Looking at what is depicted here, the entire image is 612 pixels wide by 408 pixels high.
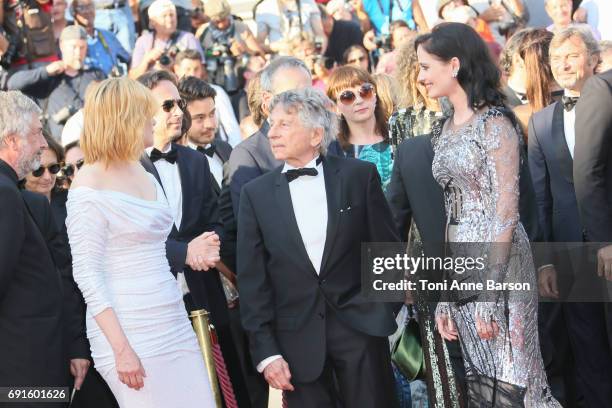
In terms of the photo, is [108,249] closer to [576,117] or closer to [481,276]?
[481,276]

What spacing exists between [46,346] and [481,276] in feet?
6.70

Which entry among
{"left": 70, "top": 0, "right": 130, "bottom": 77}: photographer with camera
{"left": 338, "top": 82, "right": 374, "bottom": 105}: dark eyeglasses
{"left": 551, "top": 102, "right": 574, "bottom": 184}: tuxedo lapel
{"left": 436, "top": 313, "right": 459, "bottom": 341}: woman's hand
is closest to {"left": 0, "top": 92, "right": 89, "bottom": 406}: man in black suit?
{"left": 436, "top": 313, "right": 459, "bottom": 341}: woman's hand

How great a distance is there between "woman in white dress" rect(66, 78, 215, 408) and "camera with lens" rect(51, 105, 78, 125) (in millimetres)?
4532

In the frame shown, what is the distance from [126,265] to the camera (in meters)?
4.48

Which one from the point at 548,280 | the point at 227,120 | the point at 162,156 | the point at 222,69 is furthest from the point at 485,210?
the point at 222,69

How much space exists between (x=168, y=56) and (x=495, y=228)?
6195mm

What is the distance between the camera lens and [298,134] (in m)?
5.06

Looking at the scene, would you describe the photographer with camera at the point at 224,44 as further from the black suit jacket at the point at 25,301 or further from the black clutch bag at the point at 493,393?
the black clutch bag at the point at 493,393

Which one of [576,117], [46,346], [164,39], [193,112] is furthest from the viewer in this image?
[164,39]

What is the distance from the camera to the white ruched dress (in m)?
4.36

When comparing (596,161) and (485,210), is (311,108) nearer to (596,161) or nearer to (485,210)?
(485,210)

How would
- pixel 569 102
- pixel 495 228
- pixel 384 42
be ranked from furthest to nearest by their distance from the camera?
pixel 384 42, pixel 569 102, pixel 495 228

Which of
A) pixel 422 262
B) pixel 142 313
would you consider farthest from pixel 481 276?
pixel 142 313

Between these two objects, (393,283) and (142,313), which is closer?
(142,313)
